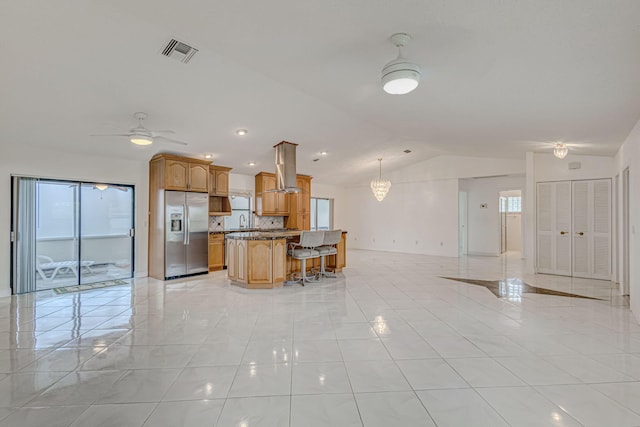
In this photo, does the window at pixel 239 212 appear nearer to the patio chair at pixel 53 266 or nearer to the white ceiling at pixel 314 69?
the white ceiling at pixel 314 69

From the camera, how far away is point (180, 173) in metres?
5.98

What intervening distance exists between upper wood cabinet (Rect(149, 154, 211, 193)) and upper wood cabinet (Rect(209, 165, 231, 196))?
1.85ft

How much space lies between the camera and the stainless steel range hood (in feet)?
20.0

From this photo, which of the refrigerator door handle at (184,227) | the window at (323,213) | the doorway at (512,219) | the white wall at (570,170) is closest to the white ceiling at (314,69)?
the white wall at (570,170)

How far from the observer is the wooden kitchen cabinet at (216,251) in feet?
22.5

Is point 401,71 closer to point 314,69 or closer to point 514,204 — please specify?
point 314,69

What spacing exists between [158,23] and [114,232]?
4.70m

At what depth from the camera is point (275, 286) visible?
17.1 feet

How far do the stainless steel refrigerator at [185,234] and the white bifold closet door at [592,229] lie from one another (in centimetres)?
740

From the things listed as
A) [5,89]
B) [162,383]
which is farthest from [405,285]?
[5,89]

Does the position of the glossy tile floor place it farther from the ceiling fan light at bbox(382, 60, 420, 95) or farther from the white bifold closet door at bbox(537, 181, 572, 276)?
the ceiling fan light at bbox(382, 60, 420, 95)

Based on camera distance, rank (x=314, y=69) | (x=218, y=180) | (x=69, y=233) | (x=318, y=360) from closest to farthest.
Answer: (x=318, y=360), (x=314, y=69), (x=69, y=233), (x=218, y=180)

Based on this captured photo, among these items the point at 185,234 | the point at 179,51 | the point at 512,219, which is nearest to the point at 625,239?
the point at 512,219

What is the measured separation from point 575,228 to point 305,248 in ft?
17.2
